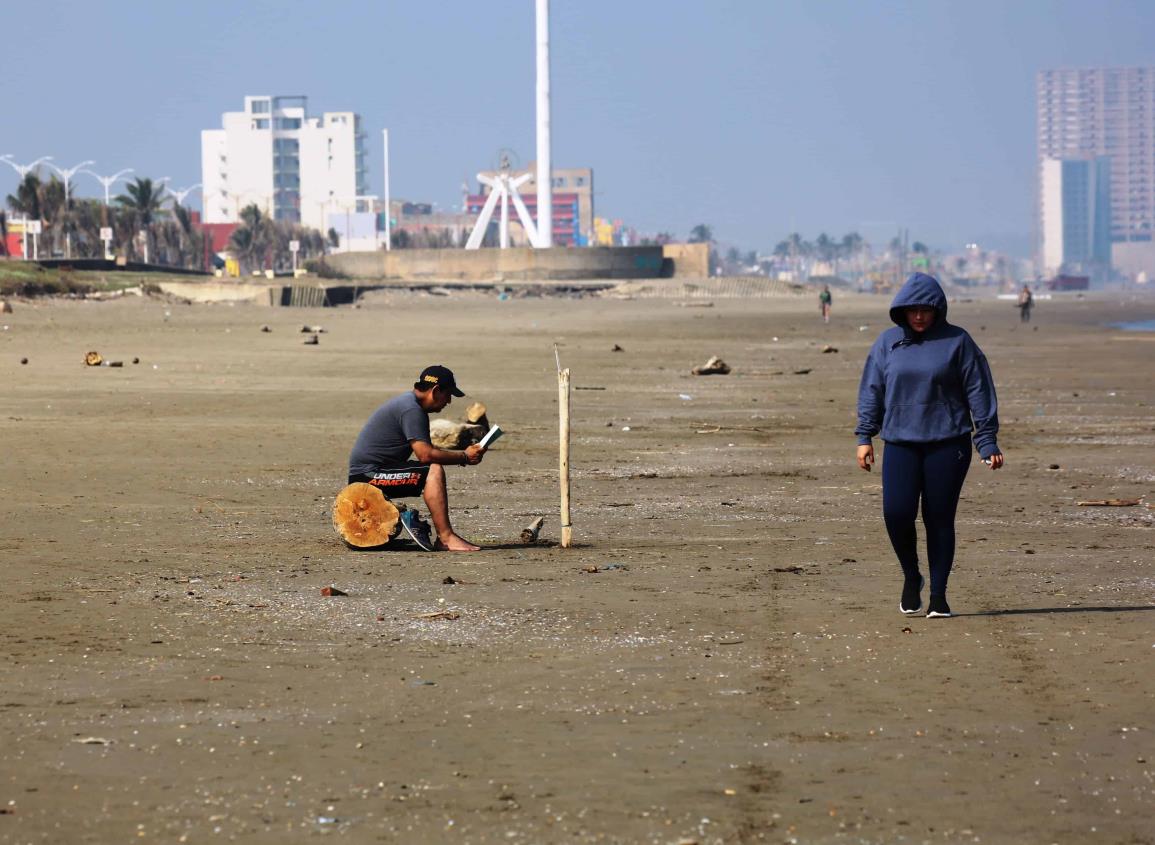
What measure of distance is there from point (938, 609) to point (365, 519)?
362cm

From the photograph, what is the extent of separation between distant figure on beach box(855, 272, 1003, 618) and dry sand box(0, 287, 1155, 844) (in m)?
0.37

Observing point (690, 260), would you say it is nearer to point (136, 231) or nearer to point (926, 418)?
point (136, 231)

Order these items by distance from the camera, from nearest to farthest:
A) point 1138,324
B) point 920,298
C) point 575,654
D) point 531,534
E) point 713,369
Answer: point 575,654
point 920,298
point 531,534
point 713,369
point 1138,324

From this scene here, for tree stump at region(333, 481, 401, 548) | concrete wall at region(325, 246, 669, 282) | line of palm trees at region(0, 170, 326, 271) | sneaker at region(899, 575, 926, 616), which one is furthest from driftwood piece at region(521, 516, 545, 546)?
concrete wall at region(325, 246, 669, 282)

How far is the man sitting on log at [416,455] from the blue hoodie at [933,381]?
2.93m

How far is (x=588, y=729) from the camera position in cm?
627

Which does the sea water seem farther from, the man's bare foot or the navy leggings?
the navy leggings

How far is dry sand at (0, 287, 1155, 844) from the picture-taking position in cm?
538

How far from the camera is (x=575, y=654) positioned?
24.8 ft

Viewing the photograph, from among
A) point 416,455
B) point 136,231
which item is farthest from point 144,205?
point 416,455

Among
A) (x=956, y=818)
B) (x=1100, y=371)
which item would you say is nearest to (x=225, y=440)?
(x=956, y=818)

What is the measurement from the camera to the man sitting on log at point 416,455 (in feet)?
34.7

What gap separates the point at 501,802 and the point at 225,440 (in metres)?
12.0

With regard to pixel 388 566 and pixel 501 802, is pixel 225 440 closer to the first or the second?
pixel 388 566
